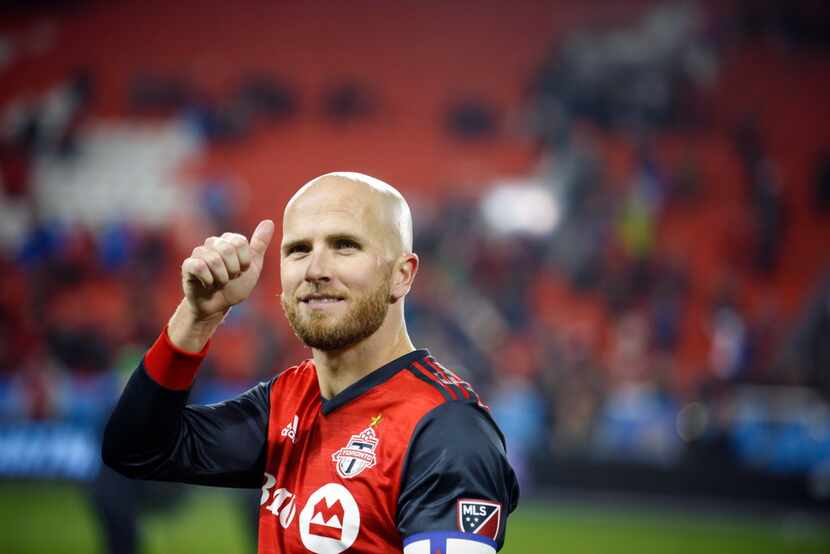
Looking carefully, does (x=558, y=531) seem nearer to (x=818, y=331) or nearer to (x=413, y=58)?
(x=818, y=331)

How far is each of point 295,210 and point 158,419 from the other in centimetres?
63

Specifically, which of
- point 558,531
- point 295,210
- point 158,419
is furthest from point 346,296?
point 558,531

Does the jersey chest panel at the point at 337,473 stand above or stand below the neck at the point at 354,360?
below

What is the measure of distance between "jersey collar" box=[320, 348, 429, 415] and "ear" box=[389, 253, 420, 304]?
17cm

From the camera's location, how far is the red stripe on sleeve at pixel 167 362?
2.41 metres

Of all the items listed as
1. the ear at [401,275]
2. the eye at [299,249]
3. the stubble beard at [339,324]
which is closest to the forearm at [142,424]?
the stubble beard at [339,324]

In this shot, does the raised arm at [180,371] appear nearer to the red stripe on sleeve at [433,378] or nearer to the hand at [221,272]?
the hand at [221,272]

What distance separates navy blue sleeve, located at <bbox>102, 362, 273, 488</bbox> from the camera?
2428 mm

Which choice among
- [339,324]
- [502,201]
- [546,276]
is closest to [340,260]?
[339,324]

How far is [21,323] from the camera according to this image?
1634 cm

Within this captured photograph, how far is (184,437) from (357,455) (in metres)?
0.51

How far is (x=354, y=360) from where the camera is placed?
254 cm

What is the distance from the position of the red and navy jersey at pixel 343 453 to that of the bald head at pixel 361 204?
33 cm

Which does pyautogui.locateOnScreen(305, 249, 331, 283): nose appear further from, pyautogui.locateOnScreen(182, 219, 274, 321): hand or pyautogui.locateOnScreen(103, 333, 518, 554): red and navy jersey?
pyautogui.locateOnScreen(103, 333, 518, 554): red and navy jersey
